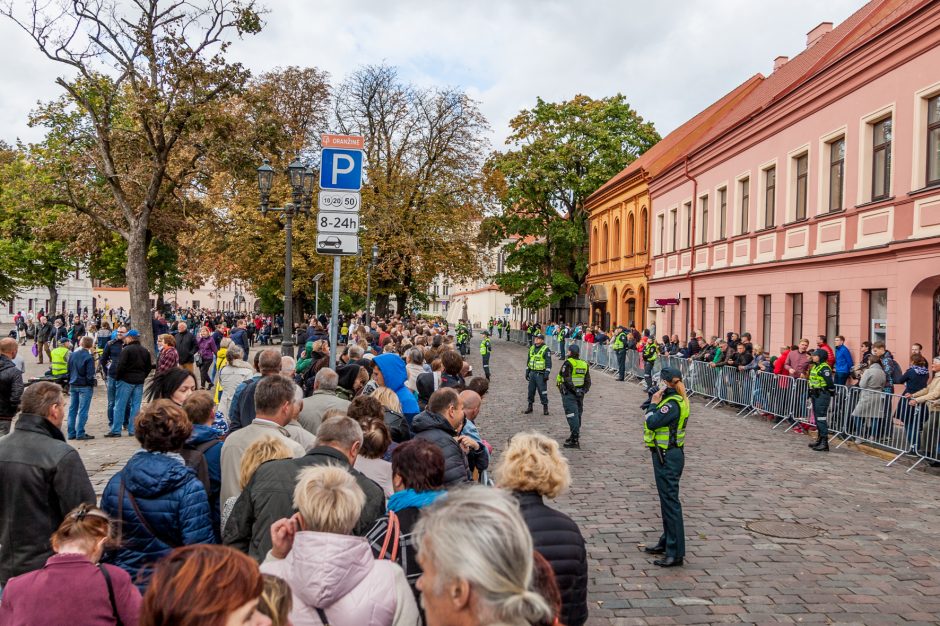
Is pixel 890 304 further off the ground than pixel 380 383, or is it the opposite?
pixel 890 304

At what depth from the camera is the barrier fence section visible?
11.2 m

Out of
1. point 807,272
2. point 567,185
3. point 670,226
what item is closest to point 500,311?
point 567,185

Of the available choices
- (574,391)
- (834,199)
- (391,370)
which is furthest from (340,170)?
(834,199)

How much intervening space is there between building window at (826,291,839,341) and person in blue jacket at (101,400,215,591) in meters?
18.4

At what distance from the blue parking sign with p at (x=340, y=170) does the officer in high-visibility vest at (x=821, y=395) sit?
934cm

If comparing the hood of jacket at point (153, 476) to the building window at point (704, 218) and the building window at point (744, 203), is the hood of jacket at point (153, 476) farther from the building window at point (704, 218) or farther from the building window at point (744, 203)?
the building window at point (704, 218)

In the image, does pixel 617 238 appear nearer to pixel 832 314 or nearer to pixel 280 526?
pixel 832 314

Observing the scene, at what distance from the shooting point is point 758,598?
19.0ft

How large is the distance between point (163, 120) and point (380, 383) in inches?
483

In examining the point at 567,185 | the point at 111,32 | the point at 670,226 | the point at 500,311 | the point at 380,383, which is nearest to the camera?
the point at 380,383

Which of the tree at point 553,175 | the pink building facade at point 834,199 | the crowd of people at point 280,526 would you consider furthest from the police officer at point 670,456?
the tree at point 553,175

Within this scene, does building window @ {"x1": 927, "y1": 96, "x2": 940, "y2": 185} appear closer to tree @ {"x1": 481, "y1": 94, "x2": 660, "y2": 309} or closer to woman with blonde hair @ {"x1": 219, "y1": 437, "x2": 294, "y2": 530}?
woman with blonde hair @ {"x1": 219, "y1": 437, "x2": 294, "y2": 530}

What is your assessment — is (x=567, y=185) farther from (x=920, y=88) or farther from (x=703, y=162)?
(x=920, y=88)

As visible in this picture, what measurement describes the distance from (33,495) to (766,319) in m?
22.4
